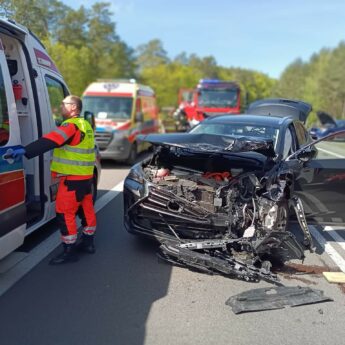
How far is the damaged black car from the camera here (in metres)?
4.46

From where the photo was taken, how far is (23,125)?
4859 millimetres

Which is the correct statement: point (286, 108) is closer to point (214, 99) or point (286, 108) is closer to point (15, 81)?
point (15, 81)

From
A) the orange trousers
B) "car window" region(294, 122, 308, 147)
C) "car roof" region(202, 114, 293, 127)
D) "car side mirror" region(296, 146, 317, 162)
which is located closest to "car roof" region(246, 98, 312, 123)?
"car window" region(294, 122, 308, 147)

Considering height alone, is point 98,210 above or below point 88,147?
below

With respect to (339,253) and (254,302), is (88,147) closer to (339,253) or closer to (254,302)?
(254,302)

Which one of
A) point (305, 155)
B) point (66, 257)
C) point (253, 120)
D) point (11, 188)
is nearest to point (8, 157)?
point (11, 188)

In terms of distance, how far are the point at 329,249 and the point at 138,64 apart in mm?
67079

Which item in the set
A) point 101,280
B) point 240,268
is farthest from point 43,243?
point 240,268

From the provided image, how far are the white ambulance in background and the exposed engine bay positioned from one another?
688 centimetres

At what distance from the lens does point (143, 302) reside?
3828 mm

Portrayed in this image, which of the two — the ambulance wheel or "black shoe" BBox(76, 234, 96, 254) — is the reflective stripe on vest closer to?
"black shoe" BBox(76, 234, 96, 254)

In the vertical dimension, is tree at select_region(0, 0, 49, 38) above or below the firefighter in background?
above

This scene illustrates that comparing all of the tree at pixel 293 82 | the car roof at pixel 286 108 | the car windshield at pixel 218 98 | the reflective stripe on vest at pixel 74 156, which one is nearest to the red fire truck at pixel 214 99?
the car windshield at pixel 218 98

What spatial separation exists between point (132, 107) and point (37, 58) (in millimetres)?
7633
